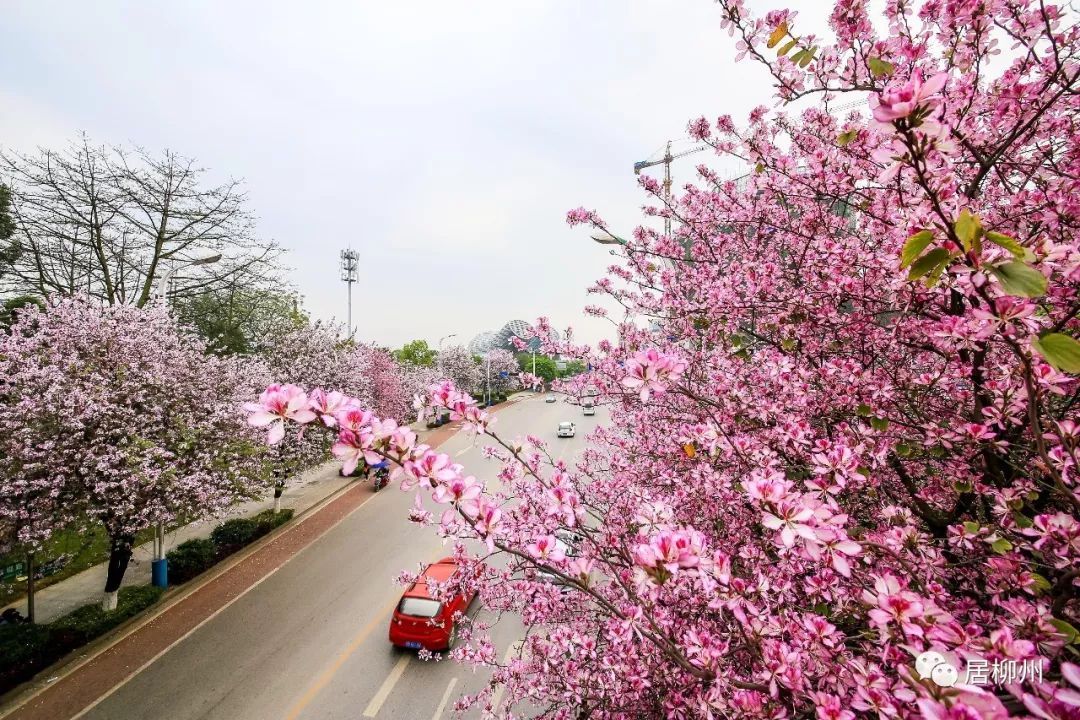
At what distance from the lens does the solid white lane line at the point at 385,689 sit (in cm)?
733

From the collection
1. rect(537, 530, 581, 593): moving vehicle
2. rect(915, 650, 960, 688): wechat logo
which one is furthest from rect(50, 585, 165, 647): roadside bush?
rect(915, 650, 960, 688): wechat logo

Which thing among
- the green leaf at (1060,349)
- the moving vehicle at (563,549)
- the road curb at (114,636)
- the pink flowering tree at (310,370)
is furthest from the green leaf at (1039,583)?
the pink flowering tree at (310,370)

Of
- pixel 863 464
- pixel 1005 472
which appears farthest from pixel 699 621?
pixel 1005 472

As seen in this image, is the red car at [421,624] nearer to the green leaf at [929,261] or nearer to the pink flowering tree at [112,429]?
the pink flowering tree at [112,429]

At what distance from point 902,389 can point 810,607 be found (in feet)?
5.72

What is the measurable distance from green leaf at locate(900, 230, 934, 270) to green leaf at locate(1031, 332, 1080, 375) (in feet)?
1.14

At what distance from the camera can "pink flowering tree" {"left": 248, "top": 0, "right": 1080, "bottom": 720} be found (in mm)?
1579

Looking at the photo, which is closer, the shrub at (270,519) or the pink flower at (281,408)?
the pink flower at (281,408)

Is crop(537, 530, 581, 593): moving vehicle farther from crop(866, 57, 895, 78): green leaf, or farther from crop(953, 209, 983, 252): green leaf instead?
crop(866, 57, 895, 78): green leaf

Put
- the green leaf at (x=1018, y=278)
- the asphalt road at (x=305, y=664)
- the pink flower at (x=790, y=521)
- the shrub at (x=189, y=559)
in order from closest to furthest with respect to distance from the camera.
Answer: the green leaf at (x=1018, y=278), the pink flower at (x=790, y=521), the asphalt road at (x=305, y=664), the shrub at (x=189, y=559)

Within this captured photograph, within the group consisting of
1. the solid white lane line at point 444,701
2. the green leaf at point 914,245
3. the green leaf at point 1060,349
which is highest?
the green leaf at point 914,245

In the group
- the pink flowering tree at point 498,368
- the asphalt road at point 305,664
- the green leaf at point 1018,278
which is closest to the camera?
the green leaf at point 1018,278

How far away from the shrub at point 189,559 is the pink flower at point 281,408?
13.3m

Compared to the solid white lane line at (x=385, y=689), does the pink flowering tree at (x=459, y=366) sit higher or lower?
higher
